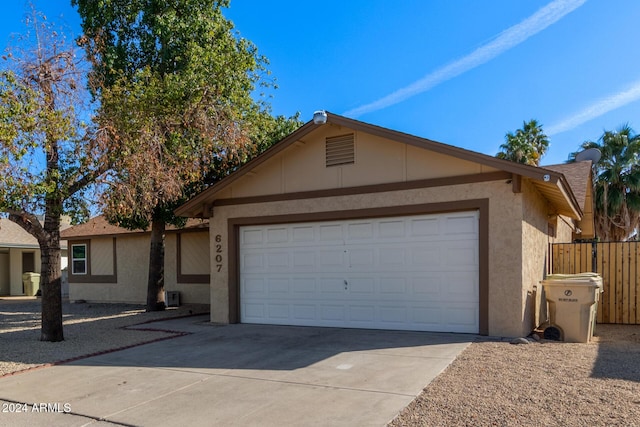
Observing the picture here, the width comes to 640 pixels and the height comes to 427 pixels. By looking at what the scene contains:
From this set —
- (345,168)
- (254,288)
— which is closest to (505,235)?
(345,168)

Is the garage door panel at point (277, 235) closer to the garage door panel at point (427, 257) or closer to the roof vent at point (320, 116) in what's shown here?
the roof vent at point (320, 116)

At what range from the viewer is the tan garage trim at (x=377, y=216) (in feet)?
31.1

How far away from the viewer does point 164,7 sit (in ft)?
46.4

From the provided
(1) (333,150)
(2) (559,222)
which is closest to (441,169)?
(1) (333,150)

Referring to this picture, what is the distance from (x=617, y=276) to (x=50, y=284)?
13.1 metres

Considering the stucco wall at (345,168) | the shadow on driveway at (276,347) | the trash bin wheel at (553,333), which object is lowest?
the shadow on driveway at (276,347)

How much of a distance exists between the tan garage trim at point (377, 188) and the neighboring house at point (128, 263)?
16.8 feet

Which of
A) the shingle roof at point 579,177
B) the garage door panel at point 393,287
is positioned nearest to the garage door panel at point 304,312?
the garage door panel at point 393,287

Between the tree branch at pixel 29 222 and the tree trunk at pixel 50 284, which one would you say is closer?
the tree branch at pixel 29 222

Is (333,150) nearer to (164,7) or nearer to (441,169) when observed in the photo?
(441,169)

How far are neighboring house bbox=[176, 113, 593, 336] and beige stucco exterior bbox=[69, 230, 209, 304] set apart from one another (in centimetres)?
501

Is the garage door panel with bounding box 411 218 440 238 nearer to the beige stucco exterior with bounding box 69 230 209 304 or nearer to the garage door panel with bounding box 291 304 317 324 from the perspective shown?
the garage door panel with bounding box 291 304 317 324

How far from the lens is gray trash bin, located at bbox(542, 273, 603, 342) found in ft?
29.3

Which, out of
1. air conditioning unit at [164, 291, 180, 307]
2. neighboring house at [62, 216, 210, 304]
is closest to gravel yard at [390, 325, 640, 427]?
neighboring house at [62, 216, 210, 304]
